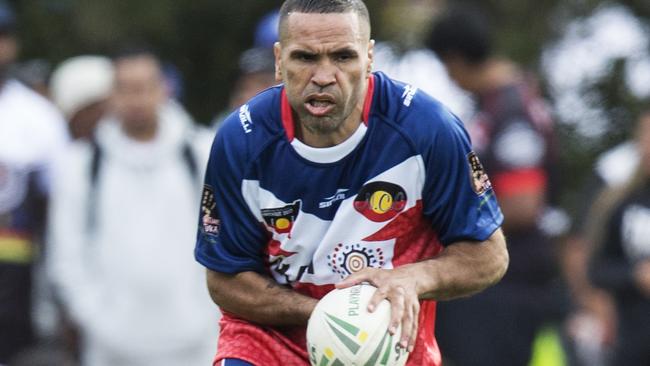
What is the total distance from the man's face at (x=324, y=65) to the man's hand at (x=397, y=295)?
58 cm

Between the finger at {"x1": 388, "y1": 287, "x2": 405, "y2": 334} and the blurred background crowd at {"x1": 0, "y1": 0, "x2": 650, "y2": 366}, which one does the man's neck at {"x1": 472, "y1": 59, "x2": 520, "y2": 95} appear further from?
the finger at {"x1": 388, "y1": 287, "x2": 405, "y2": 334}

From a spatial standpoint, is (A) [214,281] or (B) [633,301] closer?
(A) [214,281]

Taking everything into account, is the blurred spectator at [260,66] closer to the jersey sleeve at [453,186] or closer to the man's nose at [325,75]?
the jersey sleeve at [453,186]

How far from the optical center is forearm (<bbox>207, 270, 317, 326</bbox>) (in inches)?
255

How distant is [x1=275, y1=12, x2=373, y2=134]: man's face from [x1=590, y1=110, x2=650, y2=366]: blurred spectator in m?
4.30

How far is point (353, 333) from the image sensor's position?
19.8ft

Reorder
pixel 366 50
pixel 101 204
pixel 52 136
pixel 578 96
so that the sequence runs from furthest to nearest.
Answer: pixel 578 96
pixel 52 136
pixel 101 204
pixel 366 50

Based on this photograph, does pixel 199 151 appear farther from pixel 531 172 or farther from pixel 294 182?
pixel 294 182

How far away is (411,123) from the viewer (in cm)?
642

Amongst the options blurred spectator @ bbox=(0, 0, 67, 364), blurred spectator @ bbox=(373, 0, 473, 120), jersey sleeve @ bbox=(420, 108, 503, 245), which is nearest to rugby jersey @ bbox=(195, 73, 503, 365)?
jersey sleeve @ bbox=(420, 108, 503, 245)

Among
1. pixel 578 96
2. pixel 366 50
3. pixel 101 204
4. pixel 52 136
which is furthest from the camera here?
pixel 578 96

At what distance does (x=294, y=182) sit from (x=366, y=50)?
560 mm

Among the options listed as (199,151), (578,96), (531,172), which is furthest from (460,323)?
(578,96)

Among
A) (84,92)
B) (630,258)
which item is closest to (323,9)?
(630,258)
